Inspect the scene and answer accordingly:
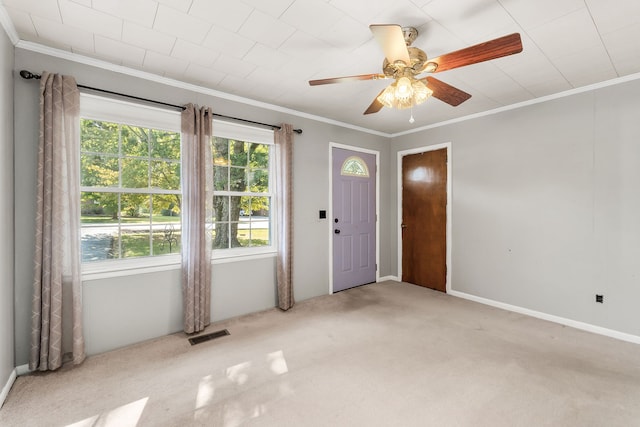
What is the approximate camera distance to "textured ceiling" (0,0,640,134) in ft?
5.73

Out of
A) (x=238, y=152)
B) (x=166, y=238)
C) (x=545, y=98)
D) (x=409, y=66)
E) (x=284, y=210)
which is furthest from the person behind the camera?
(x=284, y=210)

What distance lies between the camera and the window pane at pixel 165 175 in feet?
9.10

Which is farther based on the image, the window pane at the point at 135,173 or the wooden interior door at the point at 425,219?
the wooden interior door at the point at 425,219

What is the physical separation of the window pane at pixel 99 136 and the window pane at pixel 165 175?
35 centimetres

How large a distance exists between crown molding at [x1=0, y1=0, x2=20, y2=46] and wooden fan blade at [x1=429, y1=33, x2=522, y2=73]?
2696mm

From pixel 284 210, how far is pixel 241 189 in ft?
1.86

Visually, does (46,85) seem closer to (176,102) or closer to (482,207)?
(176,102)

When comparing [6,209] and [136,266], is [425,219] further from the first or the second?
[6,209]

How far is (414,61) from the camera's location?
1.81 meters

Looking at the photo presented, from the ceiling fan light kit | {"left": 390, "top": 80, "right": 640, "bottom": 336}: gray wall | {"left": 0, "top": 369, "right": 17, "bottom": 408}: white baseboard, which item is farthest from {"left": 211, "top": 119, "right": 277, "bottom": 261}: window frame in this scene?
{"left": 390, "top": 80, "right": 640, "bottom": 336}: gray wall

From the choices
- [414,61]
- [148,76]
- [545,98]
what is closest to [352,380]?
[414,61]

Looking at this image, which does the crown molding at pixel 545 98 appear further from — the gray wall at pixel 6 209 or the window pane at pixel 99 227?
the gray wall at pixel 6 209

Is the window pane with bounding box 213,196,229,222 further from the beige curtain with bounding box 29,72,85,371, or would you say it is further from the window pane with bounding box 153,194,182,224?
the beige curtain with bounding box 29,72,85,371

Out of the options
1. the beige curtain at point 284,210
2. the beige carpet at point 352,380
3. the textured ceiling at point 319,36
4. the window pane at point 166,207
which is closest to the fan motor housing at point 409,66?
the textured ceiling at point 319,36
